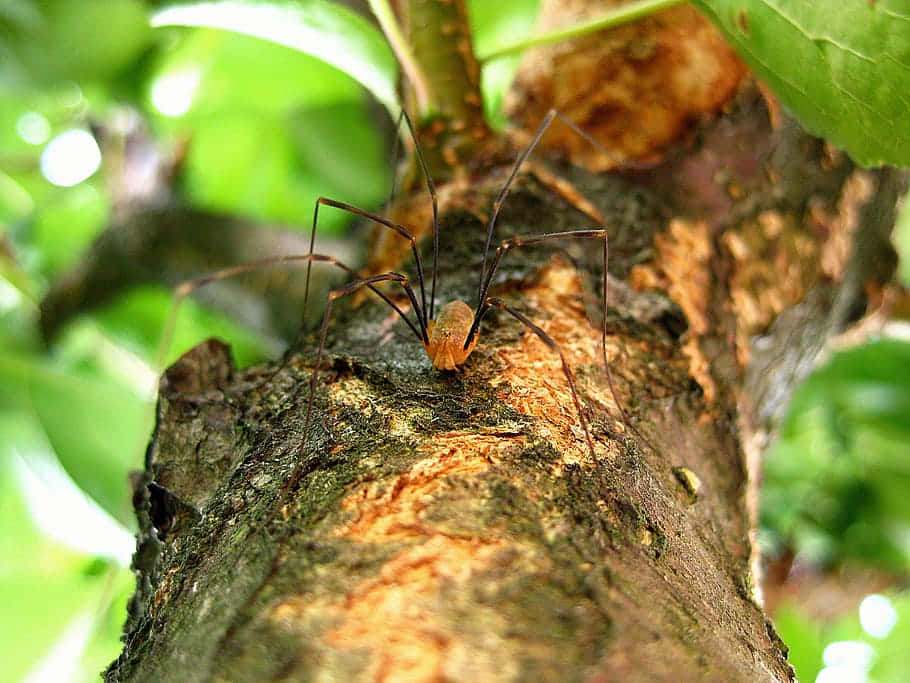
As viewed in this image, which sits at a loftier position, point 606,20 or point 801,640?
point 606,20

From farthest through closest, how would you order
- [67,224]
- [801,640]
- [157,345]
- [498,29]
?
[67,224]
[157,345]
[498,29]
[801,640]

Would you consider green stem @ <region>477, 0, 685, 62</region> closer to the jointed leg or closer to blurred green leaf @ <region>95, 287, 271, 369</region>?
the jointed leg

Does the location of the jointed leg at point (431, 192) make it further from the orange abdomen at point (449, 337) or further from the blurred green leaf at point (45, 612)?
the blurred green leaf at point (45, 612)

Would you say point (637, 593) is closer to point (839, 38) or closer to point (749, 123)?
point (839, 38)

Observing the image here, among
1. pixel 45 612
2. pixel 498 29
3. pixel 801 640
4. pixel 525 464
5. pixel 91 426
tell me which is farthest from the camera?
pixel 498 29

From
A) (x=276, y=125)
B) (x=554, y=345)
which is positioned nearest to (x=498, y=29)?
(x=276, y=125)

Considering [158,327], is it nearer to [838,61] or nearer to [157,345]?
[157,345]

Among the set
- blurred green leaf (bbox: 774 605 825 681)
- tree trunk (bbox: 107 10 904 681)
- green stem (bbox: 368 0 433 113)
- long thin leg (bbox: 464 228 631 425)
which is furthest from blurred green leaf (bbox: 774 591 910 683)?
green stem (bbox: 368 0 433 113)
